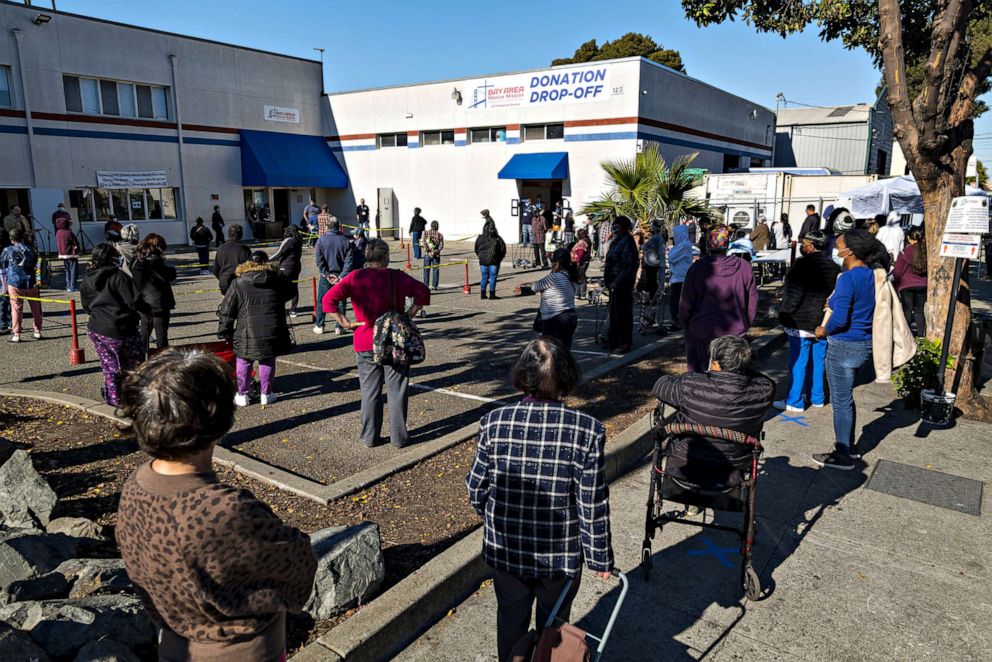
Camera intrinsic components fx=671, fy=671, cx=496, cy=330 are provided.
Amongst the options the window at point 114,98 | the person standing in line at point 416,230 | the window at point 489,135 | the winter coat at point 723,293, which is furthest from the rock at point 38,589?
the window at point 489,135

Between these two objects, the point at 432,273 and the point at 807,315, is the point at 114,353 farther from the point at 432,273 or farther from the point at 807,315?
the point at 432,273

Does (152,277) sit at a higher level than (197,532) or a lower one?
higher

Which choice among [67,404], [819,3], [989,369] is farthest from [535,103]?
A: [67,404]

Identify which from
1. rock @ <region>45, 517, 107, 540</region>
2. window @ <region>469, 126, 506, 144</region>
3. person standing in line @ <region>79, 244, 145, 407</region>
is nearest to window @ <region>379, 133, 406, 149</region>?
window @ <region>469, 126, 506, 144</region>

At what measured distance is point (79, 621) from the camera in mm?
3037

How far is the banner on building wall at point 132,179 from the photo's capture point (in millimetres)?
25833

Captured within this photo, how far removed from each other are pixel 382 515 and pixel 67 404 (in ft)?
14.5

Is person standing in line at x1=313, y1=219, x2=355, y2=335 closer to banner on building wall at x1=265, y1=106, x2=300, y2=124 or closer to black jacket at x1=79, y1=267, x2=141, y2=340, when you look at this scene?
black jacket at x1=79, y1=267, x2=141, y2=340

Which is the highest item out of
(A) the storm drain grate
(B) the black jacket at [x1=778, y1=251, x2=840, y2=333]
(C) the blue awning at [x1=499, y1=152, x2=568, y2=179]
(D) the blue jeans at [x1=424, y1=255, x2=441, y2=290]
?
(C) the blue awning at [x1=499, y1=152, x2=568, y2=179]

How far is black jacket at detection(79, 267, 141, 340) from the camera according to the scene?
664cm

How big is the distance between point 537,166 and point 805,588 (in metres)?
25.0

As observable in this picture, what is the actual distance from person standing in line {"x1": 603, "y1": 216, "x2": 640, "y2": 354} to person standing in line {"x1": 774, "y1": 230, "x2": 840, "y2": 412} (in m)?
2.36

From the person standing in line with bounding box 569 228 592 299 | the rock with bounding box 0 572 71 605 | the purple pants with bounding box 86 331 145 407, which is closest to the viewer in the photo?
the rock with bounding box 0 572 71 605

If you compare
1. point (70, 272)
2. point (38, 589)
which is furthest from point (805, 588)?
point (70, 272)
